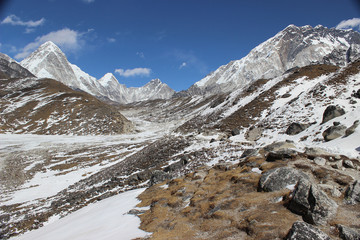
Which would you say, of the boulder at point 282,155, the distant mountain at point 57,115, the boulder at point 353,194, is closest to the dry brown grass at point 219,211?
the boulder at point 282,155

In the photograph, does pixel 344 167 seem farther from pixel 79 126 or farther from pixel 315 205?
pixel 79 126

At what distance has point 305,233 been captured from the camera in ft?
22.8

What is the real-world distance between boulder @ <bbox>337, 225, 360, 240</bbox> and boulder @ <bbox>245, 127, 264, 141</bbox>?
70.9 ft

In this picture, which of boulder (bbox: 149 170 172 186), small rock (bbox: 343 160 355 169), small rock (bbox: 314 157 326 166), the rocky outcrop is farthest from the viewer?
boulder (bbox: 149 170 172 186)

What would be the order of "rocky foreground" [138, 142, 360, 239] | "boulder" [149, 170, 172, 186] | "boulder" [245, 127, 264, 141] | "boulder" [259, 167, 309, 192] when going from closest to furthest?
"rocky foreground" [138, 142, 360, 239], "boulder" [259, 167, 309, 192], "boulder" [149, 170, 172, 186], "boulder" [245, 127, 264, 141]

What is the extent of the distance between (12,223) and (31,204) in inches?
263

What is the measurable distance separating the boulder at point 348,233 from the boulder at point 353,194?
2473 millimetres

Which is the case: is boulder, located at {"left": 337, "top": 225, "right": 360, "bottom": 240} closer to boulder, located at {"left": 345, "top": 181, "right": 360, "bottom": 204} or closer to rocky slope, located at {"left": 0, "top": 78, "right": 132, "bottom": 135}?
boulder, located at {"left": 345, "top": 181, "right": 360, "bottom": 204}

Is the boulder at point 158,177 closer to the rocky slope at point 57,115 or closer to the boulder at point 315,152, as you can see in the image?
the boulder at point 315,152

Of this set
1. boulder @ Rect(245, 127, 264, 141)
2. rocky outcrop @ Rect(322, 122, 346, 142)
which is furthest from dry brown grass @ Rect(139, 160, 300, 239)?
boulder @ Rect(245, 127, 264, 141)

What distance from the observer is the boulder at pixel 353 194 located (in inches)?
365

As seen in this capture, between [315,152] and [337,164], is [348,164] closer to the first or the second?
[337,164]

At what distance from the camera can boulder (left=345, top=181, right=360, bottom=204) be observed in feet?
30.4

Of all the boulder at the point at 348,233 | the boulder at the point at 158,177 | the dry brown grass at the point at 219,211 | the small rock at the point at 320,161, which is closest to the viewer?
the boulder at the point at 348,233
